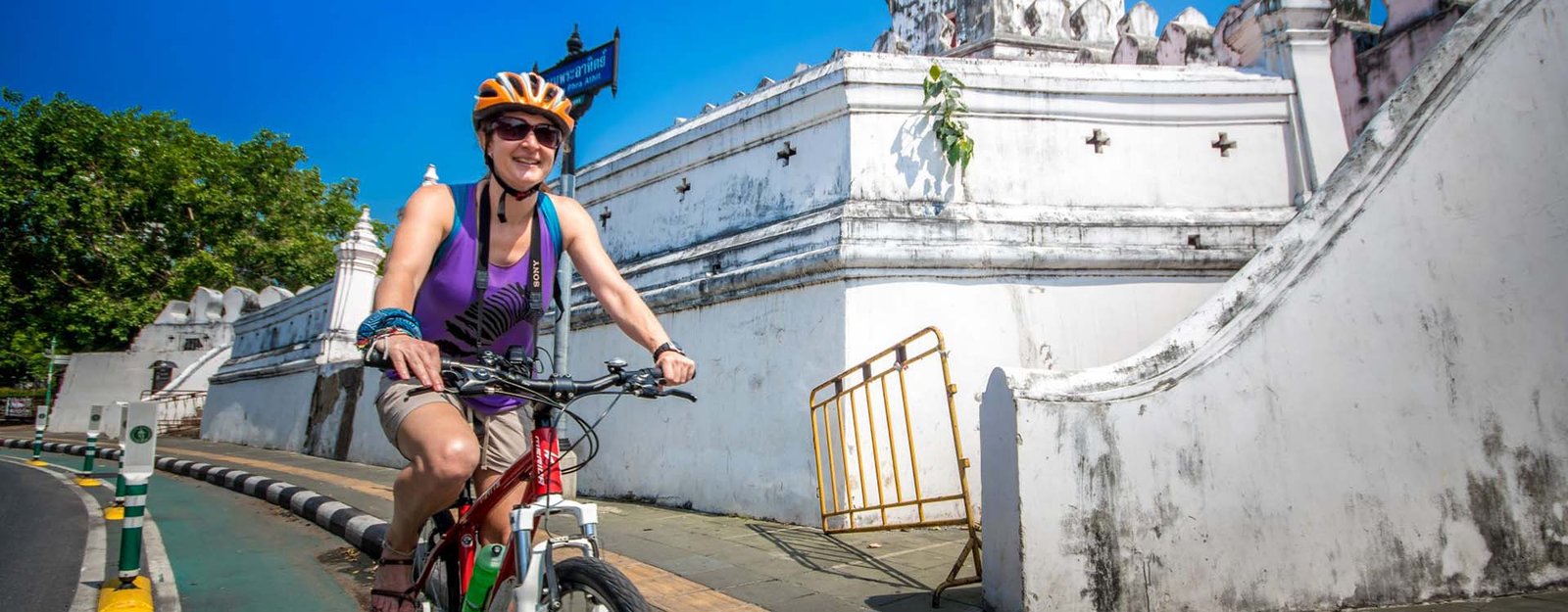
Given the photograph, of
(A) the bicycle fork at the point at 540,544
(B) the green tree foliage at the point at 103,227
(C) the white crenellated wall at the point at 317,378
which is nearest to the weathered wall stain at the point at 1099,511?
(A) the bicycle fork at the point at 540,544

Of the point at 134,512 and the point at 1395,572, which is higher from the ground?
the point at 134,512

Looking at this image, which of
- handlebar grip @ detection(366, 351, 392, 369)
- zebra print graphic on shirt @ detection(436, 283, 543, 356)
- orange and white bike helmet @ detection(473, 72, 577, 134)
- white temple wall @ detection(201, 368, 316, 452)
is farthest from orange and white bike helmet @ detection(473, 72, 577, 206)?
white temple wall @ detection(201, 368, 316, 452)

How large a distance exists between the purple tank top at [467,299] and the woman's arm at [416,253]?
0.14 ft

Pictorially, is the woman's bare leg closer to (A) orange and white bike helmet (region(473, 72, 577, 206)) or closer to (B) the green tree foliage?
(A) orange and white bike helmet (region(473, 72, 577, 206))

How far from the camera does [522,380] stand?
6.57 ft

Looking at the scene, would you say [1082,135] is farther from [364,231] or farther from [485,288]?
[364,231]

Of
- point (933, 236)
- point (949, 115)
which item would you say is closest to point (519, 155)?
point (933, 236)

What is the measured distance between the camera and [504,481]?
2291 mm

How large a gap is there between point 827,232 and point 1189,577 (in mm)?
3384

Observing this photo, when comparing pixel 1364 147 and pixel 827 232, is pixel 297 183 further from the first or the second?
pixel 1364 147

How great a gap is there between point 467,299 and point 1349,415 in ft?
11.7

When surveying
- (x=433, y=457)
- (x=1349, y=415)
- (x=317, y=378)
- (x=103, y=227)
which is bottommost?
(x=433, y=457)

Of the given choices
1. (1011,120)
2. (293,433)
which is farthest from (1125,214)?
(293,433)

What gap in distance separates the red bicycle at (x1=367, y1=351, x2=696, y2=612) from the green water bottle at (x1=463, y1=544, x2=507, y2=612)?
0.03m
